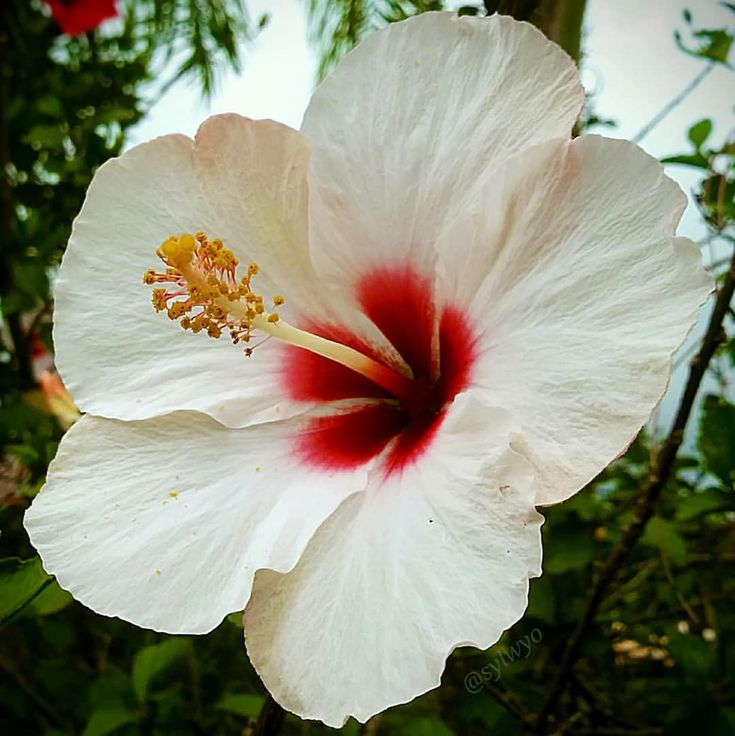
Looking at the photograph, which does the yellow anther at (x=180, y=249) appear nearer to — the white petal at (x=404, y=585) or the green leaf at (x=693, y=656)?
the white petal at (x=404, y=585)

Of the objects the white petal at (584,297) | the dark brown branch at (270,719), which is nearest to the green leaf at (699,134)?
the white petal at (584,297)

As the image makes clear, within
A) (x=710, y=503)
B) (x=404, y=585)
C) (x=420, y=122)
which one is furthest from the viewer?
(x=710, y=503)

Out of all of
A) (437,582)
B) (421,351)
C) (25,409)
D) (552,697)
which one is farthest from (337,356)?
(25,409)

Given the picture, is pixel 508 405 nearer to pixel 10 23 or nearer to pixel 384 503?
pixel 384 503

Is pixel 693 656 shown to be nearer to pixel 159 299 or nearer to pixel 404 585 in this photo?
pixel 404 585

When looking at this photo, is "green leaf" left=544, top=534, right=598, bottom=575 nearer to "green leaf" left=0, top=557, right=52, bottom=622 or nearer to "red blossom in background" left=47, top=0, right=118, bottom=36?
"green leaf" left=0, top=557, right=52, bottom=622

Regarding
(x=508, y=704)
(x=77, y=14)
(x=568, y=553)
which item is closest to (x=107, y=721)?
(x=508, y=704)
